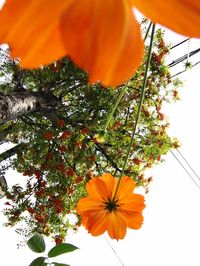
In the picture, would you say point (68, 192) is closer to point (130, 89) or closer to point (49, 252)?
point (130, 89)

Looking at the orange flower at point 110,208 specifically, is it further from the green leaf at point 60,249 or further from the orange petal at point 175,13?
the orange petal at point 175,13

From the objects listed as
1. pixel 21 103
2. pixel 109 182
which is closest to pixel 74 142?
pixel 21 103

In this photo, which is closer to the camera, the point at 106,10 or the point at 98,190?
the point at 106,10

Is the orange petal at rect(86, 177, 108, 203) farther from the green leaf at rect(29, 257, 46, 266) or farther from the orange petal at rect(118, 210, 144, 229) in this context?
the green leaf at rect(29, 257, 46, 266)

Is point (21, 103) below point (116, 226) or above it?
above

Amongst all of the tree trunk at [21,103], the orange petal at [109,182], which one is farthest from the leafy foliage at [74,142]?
the orange petal at [109,182]

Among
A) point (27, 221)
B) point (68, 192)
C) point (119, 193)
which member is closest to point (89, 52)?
point (119, 193)

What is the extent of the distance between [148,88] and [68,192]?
1.92 m

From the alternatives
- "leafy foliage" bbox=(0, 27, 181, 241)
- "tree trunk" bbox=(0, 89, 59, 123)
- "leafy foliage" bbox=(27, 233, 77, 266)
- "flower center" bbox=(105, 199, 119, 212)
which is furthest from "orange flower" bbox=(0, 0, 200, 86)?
"leafy foliage" bbox=(0, 27, 181, 241)

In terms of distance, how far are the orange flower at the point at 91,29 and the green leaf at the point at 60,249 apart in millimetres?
305

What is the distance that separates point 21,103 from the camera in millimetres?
3715

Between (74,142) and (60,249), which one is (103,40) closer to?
(60,249)

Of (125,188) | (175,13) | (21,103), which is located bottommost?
(175,13)

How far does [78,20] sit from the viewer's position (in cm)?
13
